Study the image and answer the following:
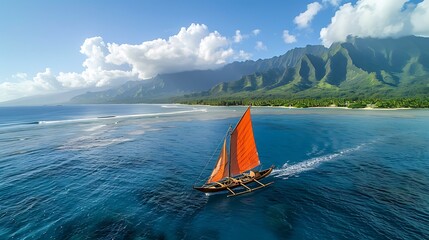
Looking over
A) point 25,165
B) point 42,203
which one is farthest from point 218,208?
point 25,165

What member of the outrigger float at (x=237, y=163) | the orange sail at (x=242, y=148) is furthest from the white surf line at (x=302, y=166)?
the orange sail at (x=242, y=148)

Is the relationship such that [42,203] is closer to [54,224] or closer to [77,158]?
[54,224]

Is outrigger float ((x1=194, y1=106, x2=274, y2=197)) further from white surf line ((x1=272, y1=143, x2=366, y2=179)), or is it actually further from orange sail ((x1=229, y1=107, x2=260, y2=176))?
white surf line ((x1=272, y1=143, x2=366, y2=179))

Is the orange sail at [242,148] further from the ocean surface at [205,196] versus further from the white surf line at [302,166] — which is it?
the white surf line at [302,166]

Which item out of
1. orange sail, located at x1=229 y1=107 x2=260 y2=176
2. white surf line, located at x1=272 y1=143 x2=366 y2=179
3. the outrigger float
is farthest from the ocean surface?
orange sail, located at x1=229 y1=107 x2=260 y2=176

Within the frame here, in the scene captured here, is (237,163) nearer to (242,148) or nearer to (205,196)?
(242,148)

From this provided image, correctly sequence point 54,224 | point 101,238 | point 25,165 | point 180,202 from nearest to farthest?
1. point 101,238
2. point 54,224
3. point 180,202
4. point 25,165

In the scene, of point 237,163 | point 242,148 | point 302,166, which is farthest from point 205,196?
→ point 302,166

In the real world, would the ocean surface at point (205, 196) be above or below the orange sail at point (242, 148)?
below
